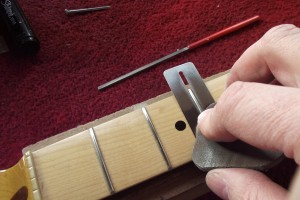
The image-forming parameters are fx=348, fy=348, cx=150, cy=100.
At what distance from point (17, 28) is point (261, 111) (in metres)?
0.88

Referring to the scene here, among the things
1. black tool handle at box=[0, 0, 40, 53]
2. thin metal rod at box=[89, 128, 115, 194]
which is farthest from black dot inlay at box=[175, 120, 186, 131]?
black tool handle at box=[0, 0, 40, 53]

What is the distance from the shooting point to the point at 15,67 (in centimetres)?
108

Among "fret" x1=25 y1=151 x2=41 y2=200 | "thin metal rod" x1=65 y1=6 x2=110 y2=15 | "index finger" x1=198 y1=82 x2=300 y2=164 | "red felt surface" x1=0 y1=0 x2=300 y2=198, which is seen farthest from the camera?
"thin metal rod" x1=65 y1=6 x2=110 y2=15

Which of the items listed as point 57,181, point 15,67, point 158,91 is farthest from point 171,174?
point 15,67

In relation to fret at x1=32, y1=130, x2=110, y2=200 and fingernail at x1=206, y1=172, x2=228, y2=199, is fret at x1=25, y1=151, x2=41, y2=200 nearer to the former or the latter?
fret at x1=32, y1=130, x2=110, y2=200

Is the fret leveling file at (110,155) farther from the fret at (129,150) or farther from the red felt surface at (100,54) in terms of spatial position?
the red felt surface at (100,54)

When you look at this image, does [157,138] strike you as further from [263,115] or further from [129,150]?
[263,115]

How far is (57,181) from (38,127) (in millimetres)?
387

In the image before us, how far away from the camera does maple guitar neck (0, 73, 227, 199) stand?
0.64 m

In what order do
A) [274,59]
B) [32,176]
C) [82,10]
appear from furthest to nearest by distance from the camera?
[82,10] → [32,176] → [274,59]

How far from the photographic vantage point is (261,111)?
34cm

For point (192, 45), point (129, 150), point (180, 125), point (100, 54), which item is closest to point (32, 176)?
point (129, 150)

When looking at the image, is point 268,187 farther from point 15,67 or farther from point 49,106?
point 15,67

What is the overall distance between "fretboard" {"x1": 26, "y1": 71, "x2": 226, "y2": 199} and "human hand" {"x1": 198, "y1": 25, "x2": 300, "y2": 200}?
0.17 m
